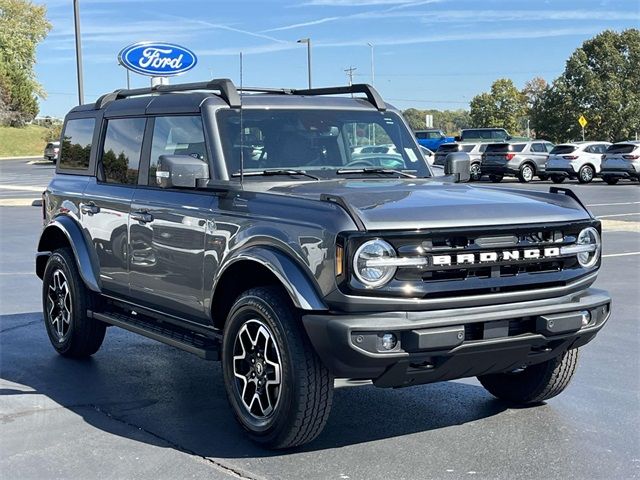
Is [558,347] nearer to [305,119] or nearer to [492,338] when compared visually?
[492,338]

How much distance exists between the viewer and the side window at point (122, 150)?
6473 millimetres

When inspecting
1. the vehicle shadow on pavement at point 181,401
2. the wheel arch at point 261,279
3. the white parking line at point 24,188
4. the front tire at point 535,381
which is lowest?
the white parking line at point 24,188

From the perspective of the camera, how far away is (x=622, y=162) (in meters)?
32.1

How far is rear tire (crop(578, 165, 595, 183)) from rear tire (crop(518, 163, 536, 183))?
2349 millimetres

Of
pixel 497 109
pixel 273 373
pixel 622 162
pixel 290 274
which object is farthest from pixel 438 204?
pixel 497 109

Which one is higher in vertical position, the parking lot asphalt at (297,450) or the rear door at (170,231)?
the rear door at (170,231)

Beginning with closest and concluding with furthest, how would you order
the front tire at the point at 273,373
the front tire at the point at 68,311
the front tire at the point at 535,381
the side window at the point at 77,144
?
the front tire at the point at 273,373 < the front tire at the point at 535,381 < the front tire at the point at 68,311 < the side window at the point at 77,144

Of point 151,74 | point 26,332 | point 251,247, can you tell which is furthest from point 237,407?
point 151,74

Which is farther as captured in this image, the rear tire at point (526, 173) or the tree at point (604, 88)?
the tree at point (604, 88)

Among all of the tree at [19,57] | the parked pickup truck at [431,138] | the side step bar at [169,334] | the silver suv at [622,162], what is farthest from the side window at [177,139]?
the tree at [19,57]

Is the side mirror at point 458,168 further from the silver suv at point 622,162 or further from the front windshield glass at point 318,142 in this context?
the silver suv at point 622,162

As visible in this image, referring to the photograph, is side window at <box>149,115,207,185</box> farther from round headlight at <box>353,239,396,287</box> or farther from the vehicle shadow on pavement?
round headlight at <box>353,239,396,287</box>

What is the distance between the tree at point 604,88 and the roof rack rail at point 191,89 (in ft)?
170

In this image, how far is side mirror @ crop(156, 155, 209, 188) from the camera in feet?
17.6
